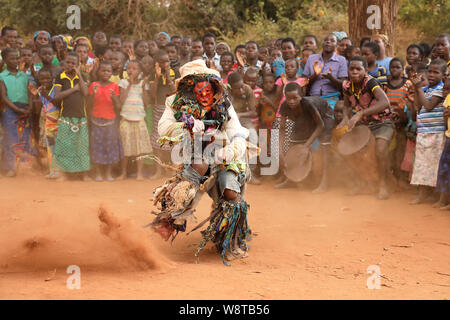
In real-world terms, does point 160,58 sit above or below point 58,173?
above

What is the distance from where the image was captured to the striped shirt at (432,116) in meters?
6.81

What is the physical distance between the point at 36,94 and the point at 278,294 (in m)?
6.94

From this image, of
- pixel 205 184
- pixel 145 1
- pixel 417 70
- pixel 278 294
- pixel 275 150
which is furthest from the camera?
pixel 145 1

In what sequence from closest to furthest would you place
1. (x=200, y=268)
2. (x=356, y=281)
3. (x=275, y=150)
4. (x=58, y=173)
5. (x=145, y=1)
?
(x=356, y=281), (x=200, y=268), (x=275, y=150), (x=58, y=173), (x=145, y=1)

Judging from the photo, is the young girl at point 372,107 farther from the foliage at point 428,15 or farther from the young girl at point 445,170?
the foliage at point 428,15

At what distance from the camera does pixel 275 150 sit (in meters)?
8.42

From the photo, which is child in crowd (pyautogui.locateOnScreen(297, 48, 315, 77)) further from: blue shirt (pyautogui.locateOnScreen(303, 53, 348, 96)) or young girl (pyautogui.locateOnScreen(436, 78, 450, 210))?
young girl (pyautogui.locateOnScreen(436, 78, 450, 210))

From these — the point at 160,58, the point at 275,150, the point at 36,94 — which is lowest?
the point at 275,150

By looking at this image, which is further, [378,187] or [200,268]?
[378,187]

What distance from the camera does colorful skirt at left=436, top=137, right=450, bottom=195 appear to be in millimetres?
6625

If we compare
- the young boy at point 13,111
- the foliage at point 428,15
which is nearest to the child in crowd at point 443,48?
the young boy at point 13,111

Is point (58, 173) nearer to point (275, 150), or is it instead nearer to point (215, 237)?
point (275, 150)

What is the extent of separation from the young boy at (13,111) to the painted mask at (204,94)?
5.37 m

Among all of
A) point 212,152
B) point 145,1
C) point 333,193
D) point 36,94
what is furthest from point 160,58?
point 145,1
